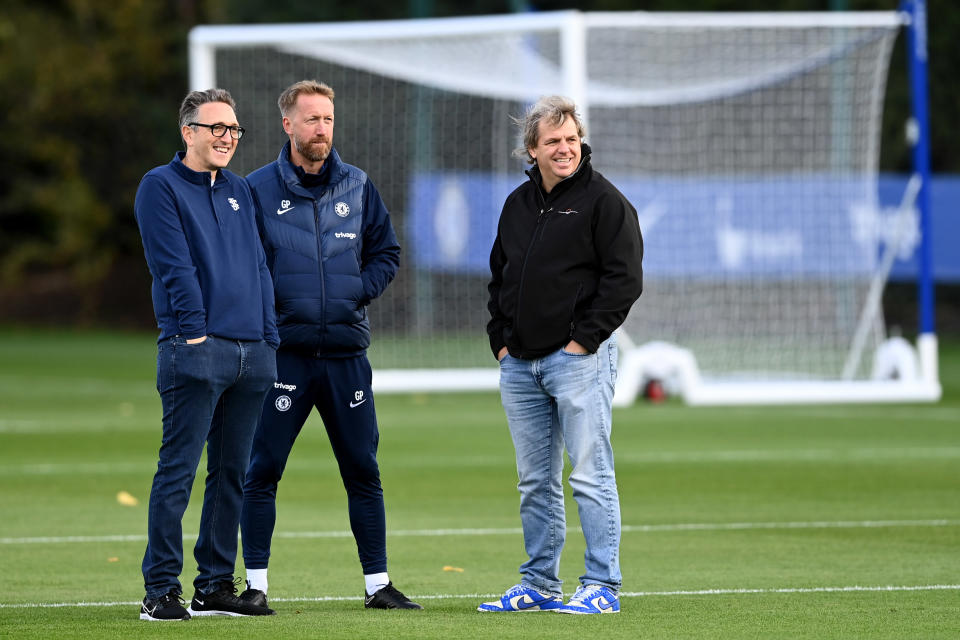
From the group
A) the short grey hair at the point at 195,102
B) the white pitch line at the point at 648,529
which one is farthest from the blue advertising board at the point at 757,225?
the short grey hair at the point at 195,102

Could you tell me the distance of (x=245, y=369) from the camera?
6.48 m

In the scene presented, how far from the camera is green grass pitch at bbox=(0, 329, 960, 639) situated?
6.55 m

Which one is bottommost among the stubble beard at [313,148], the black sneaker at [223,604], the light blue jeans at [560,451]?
the black sneaker at [223,604]

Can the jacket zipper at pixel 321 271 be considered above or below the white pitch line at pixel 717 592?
above

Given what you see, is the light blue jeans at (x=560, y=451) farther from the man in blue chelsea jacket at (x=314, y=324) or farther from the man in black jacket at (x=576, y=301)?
the man in blue chelsea jacket at (x=314, y=324)

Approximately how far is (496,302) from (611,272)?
1.79ft

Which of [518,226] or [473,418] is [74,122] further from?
[518,226]

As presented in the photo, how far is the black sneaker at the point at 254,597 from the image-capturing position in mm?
6777

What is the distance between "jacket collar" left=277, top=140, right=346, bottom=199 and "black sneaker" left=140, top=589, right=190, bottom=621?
1725 mm

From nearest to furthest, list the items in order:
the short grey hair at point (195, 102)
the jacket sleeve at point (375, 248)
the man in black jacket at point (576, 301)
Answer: the short grey hair at point (195, 102)
the man in black jacket at point (576, 301)
the jacket sleeve at point (375, 248)

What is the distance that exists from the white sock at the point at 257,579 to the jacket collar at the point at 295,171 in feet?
5.21

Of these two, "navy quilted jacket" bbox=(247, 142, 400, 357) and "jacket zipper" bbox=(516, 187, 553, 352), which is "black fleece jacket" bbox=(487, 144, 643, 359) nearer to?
"jacket zipper" bbox=(516, 187, 553, 352)

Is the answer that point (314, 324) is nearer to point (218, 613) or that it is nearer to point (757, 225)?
point (218, 613)

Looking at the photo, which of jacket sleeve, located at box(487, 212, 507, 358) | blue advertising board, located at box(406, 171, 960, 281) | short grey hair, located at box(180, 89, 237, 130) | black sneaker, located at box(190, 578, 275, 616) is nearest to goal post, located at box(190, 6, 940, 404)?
blue advertising board, located at box(406, 171, 960, 281)
